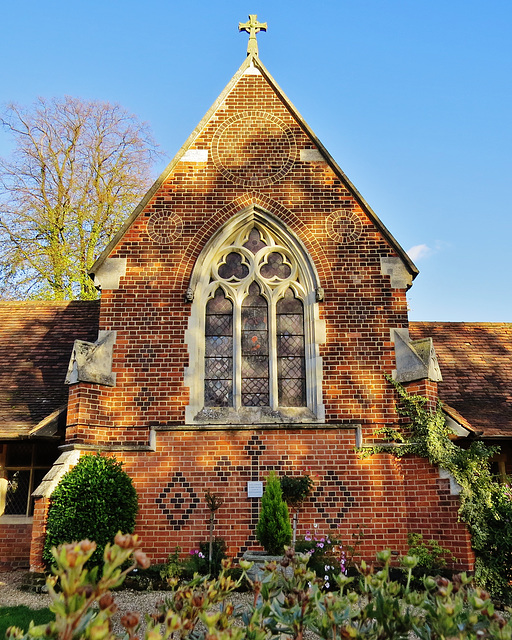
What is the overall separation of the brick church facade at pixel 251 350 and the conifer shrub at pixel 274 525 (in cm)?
99

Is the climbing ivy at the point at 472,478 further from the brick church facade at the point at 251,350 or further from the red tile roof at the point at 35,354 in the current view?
the red tile roof at the point at 35,354

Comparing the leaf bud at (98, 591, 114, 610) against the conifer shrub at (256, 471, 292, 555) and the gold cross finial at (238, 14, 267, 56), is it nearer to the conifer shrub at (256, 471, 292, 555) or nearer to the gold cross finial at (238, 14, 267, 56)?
the conifer shrub at (256, 471, 292, 555)

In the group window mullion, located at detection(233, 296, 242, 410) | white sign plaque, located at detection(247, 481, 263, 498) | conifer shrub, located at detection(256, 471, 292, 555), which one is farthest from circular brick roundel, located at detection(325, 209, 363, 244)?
conifer shrub, located at detection(256, 471, 292, 555)

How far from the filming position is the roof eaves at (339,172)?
9.88 m

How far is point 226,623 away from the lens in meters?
2.43

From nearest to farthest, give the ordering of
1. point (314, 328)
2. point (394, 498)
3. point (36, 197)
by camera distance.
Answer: point (394, 498), point (314, 328), point (36, 197)

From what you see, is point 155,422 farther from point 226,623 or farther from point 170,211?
point 226,623

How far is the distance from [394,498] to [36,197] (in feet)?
57.8

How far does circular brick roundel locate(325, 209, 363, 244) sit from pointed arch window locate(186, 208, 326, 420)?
677mm

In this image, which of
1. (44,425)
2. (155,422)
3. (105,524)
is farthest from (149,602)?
(44,425)

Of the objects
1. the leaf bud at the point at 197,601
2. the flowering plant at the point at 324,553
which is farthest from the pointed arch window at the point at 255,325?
the leaf bud at the point at 197,601

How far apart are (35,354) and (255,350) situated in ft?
16.0

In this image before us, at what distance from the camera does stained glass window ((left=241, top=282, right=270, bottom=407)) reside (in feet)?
31.1

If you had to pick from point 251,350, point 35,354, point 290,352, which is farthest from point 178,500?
point 35,354
